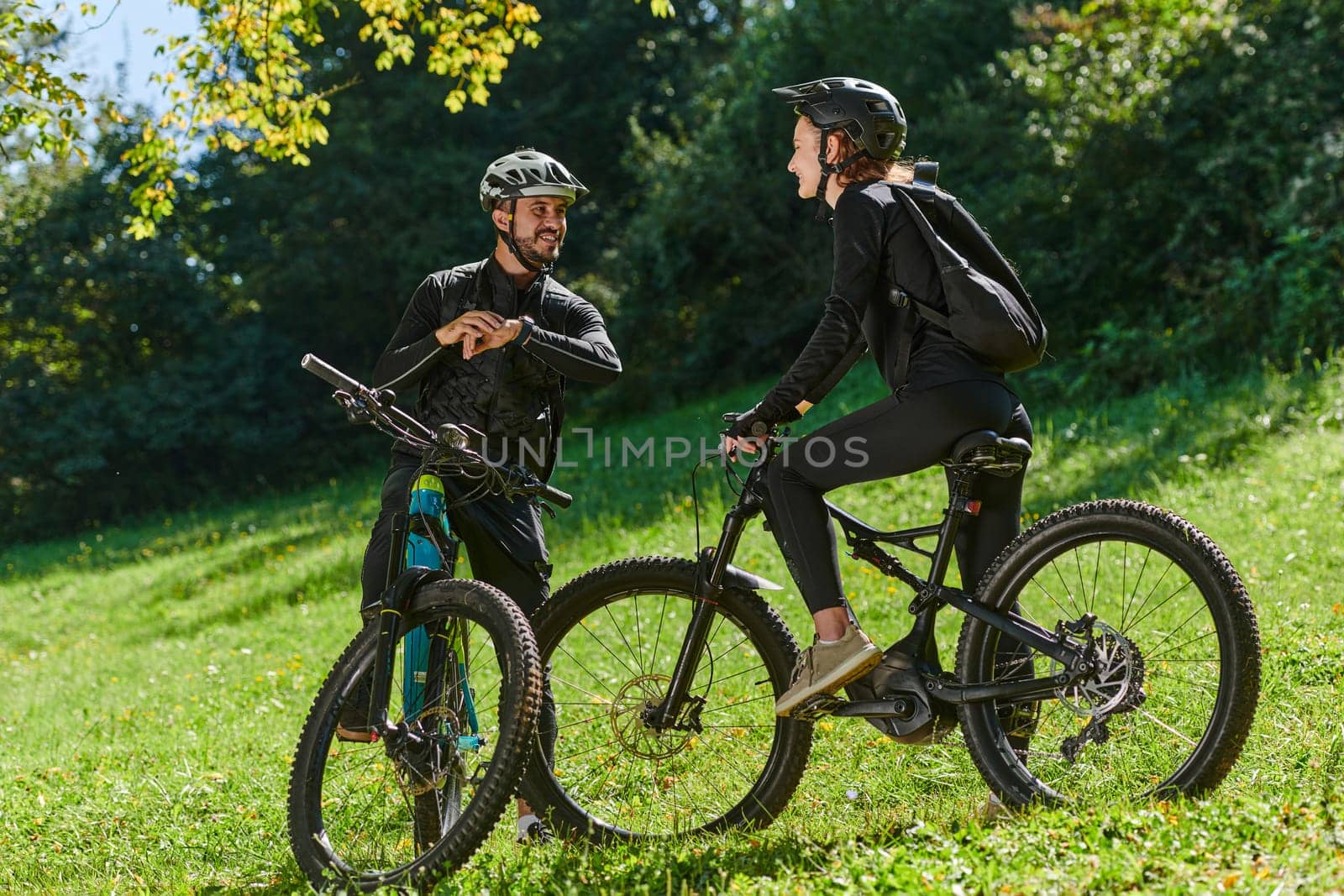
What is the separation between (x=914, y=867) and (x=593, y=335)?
6.71ft

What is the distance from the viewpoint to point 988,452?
3.42 metres

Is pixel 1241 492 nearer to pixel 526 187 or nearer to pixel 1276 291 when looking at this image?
pixel 1276 291

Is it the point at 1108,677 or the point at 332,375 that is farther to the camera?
the point at 332,375

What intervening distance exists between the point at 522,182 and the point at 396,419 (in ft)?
3.00

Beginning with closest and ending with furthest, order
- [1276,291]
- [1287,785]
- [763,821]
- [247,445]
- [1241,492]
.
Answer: [1287,785], [763,821], [1241,492], [1276,291], [247,445]

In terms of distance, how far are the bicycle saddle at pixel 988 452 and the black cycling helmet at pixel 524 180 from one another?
1.54 metres

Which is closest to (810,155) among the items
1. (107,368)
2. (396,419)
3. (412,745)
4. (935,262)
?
(935,262)

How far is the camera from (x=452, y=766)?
3600 mm

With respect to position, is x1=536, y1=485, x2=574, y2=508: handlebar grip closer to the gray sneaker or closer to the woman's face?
the gray sneaker

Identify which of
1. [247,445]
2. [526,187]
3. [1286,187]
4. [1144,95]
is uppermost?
[1144,95]

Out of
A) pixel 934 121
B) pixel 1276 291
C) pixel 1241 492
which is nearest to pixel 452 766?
pixel 1241 492

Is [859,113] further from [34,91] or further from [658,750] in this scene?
[34,91]

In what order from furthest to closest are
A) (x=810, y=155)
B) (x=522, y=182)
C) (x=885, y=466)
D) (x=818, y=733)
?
1. (x=818, y=733)
2. (x=522, y=182)
3. (x=810, y=155)
4. (x=885, y=466)

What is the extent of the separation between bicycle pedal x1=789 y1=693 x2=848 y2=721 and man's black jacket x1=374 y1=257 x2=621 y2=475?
4.18 feet
